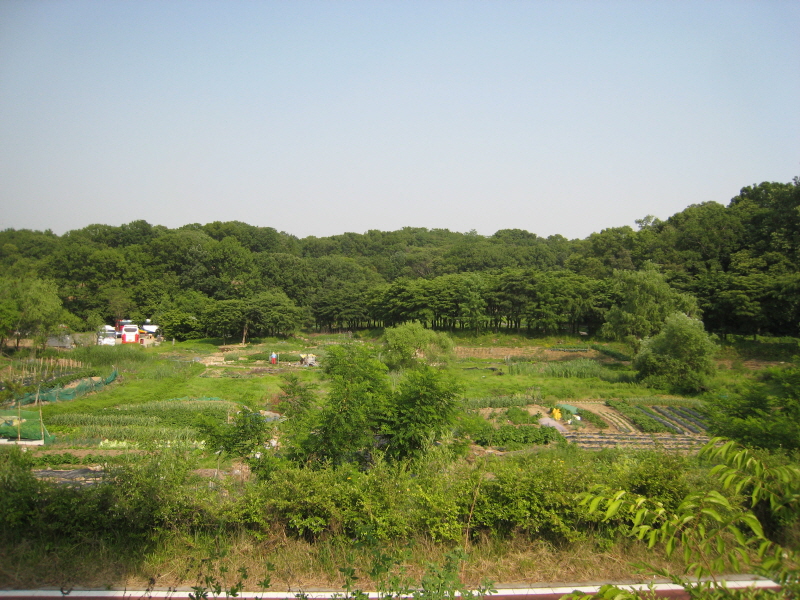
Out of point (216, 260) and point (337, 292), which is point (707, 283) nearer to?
point (337, 292)

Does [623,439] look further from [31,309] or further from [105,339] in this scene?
[105,339]

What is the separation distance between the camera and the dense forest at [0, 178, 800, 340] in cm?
3650

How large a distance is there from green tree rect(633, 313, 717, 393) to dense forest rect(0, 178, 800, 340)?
8729 mm

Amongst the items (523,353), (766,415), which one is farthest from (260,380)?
(766,415)

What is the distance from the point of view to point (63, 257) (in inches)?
2020

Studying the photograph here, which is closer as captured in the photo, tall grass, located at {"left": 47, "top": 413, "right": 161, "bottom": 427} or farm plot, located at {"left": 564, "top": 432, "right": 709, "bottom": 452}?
farm plot, located at {"left": 564, "top": 432, "right": 709, "bottom": 452}

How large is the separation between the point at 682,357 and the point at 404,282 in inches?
1161

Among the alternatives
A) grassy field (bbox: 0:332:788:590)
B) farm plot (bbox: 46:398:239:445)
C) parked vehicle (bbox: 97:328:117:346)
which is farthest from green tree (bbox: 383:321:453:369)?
parked vehicle (bbox: 97:328:117:346)

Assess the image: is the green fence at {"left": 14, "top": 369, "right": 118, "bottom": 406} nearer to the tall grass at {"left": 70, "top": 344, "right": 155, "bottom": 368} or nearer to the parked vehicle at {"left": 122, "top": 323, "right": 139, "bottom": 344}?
the tall grass at {"left": 70, "top": 344, "right": 155, "bottom": 368}

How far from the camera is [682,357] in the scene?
25891mm

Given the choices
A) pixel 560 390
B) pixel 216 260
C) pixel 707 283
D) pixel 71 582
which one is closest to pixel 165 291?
pixel 216 260

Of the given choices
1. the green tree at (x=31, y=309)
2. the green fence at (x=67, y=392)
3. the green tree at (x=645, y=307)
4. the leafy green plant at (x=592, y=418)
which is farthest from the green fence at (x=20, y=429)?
the green tree at (x=645, y=307)

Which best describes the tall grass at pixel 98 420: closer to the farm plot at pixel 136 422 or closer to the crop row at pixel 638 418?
the farm plot at pixel 136 422

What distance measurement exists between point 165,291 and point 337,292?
18302 mm
